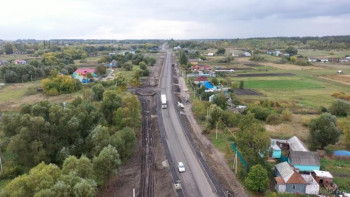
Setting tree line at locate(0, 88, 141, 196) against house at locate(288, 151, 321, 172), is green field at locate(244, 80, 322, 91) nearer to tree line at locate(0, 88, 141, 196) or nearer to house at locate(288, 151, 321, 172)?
house at locate(288, 151, 321, 172)

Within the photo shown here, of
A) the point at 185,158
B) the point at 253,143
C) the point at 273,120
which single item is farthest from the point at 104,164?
the point at 273,120

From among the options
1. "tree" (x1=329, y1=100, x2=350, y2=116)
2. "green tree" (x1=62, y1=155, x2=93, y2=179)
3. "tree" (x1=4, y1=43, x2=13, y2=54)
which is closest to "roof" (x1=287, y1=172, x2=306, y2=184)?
"green tree" (x1=62, y1=155, x2=93, y2=179)

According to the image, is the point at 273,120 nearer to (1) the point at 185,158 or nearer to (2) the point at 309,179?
(2) the point at 309,179

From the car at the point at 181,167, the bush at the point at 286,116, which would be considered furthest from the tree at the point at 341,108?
the car at the point at 181,167

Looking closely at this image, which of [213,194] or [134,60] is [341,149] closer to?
[213,194]

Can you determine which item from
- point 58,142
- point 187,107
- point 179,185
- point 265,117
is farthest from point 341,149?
point 58,142

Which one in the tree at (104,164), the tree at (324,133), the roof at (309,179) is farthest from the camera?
the tree at (324,133)

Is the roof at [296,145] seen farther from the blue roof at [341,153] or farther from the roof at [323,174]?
the blue roof at [341,153]

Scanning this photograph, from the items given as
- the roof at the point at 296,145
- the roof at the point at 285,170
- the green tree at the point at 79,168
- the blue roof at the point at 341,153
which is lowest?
the blue roof at the point at 341,153
